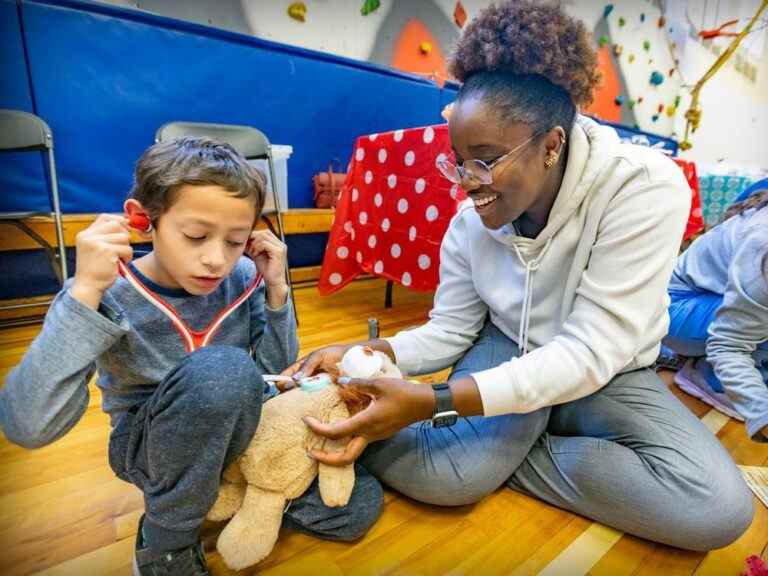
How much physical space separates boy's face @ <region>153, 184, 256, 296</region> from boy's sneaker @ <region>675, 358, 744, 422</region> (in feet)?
4.21

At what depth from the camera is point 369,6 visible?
258 cm

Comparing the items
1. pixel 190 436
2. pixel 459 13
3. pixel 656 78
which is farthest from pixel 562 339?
pixel 656 78

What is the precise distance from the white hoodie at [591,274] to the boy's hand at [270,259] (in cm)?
37

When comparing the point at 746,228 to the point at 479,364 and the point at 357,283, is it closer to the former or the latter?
the point at 479,364

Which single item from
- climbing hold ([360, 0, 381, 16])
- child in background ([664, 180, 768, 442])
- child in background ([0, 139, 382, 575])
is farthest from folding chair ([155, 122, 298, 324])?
climbing hold ([360, 0, 381, 16])

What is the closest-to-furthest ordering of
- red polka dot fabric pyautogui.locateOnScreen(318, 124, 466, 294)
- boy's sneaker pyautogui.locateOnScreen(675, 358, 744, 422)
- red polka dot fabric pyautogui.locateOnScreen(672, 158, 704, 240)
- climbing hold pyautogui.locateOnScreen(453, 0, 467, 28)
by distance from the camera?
boy's sneaker pyautogui.locateOnScreen(675, 358, 744, 422), red polka dot fabric pyautogui.locateOnScreen(318, 124, 466, 294), red polka dot fabric pyautogui.locateOnScreen(672, 158, 704, 240), climbing hold pyautogui.locateOnScreen(453, 0, 467, 28)

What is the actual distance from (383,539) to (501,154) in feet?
2.08

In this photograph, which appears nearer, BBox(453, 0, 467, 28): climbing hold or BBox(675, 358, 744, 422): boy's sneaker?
BBox(675, 358, 744, 422): boy's sneaker

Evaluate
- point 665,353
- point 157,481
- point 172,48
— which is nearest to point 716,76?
point 665,353

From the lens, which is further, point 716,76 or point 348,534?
point 716,76

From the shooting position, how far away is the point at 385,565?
2.09 feet

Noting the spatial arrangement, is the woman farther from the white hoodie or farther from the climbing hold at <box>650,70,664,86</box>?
the climbing hold at <box>650,70,664,86</box>

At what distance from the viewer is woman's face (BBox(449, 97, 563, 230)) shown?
2.09 ft

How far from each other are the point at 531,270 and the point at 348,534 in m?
0.54
